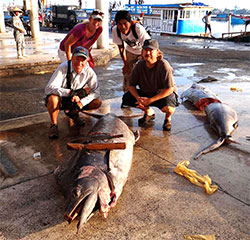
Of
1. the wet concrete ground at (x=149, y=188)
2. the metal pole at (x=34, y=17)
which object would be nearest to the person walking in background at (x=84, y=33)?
the wet concrete ground at (x=149, y=188)

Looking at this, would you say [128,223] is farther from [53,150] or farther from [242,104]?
[242,104]

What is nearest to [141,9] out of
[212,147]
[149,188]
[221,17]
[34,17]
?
[34,17]

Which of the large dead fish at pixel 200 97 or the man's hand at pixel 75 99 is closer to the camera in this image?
the man's hand at pixel 75 99

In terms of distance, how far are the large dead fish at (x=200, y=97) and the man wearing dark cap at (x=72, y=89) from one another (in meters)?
2.19

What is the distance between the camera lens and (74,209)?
2.25 meters

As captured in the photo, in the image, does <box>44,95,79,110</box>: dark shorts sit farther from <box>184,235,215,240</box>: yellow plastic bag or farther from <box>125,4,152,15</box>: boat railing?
<box>125,4,152,15</box>: boat railing

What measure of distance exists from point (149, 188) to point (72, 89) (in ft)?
7.32

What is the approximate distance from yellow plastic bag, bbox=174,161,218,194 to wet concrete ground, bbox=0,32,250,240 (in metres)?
0.08

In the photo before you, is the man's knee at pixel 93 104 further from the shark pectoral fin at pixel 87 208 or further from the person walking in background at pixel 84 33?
the shark pectoral fin at pixel 87 208

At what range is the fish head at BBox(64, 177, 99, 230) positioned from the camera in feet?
7.29

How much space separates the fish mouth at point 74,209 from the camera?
7.27ft

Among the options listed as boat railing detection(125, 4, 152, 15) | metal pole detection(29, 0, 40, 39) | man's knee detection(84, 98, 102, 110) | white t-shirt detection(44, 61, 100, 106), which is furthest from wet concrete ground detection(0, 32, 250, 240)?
boat railing detection(125, 4, 152, 15)

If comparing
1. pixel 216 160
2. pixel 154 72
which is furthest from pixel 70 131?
pixel 216 160

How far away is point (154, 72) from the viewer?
4496 millimetres
